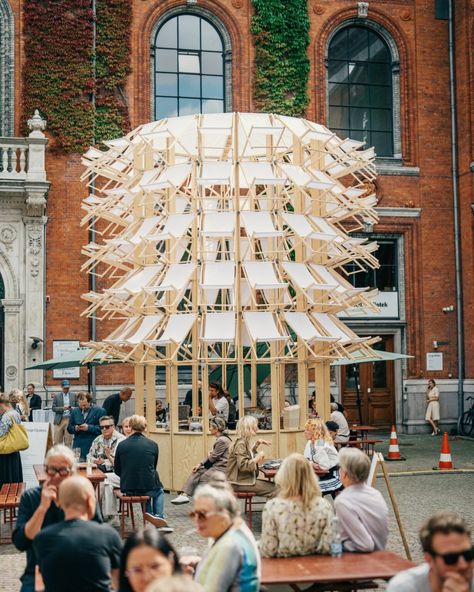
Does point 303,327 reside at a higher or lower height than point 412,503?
higher

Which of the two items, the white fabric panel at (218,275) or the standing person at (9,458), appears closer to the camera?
the standing person at (9,458)

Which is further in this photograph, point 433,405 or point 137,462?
point 433,405

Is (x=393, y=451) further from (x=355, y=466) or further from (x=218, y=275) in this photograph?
(x=355, y=466)

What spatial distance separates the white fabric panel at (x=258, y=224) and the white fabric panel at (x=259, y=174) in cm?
48

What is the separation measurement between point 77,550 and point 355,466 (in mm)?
2457

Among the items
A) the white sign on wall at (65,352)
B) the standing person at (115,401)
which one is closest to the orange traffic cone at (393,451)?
the standing person at (115,401)

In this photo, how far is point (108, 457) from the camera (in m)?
11.8

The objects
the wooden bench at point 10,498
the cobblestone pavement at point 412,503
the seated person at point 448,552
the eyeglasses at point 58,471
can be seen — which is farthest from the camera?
the wooden bench at point 10,498

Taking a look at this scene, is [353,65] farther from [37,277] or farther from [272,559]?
[272,559]

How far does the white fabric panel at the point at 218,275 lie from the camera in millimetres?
13398

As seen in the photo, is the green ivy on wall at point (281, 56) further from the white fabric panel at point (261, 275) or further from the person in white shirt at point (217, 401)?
the white fabric panel at point (261, 275)

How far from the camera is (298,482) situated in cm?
632

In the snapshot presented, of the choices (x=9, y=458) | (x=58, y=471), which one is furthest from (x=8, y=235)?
(x=58, y=471)

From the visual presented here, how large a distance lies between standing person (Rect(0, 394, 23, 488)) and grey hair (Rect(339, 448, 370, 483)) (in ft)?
19.7
